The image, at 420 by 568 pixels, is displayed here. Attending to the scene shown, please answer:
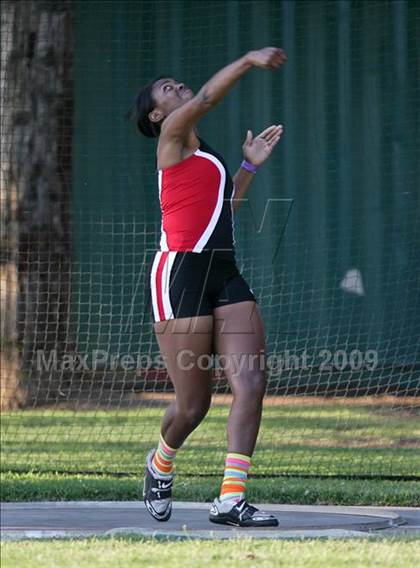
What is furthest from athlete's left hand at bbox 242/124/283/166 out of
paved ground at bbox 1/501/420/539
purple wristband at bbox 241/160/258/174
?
paved ground at bbox 1/501/420/539

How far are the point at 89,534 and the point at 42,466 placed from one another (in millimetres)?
2796

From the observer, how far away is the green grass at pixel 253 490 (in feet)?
23.2

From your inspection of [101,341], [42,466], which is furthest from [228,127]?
[42,466]

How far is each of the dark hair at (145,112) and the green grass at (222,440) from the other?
2.90m

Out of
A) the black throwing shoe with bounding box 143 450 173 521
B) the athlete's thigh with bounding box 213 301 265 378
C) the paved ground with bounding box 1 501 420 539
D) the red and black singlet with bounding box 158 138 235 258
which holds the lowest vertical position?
the paved ground with bounding box 1 501 420 539

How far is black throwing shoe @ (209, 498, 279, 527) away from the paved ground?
4 cm

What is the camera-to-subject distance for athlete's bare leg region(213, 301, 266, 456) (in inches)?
219

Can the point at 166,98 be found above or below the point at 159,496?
above

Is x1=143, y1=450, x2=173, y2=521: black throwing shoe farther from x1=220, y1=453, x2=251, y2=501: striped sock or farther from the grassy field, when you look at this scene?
the grassy field

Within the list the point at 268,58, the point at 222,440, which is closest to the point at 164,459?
the point at 268,58

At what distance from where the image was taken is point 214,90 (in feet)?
17.3

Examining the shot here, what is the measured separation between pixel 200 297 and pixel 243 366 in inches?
13.6

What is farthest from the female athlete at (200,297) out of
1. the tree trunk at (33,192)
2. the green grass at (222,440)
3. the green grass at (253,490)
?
the tree trunk at (33,192)

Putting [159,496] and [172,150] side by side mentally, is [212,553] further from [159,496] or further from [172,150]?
[172,150]
